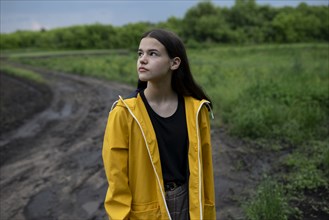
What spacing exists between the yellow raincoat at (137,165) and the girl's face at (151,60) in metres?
0.12

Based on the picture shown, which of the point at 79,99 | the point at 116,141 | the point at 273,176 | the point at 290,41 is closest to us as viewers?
the point at 116,141

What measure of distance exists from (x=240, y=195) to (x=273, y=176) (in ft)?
2.26

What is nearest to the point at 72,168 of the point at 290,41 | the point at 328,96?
the point at 328,96

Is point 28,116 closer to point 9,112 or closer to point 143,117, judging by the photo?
point 9,112

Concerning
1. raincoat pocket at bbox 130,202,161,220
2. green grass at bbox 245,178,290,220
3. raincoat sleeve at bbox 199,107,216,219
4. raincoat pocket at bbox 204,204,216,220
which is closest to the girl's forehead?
raincoat sleeve at bbox 199,107,216,219

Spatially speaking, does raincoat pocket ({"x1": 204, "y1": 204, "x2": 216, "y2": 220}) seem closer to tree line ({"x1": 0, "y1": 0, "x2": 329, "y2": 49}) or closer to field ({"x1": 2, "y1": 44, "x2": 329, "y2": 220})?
field ({"x1": 2, "y1": 44, "x2": 329, "y2": 220})

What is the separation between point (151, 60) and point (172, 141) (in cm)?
41

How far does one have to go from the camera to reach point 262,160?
17.2ft

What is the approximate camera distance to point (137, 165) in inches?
69.6

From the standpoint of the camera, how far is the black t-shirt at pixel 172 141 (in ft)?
6.02

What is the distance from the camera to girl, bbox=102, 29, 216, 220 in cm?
172

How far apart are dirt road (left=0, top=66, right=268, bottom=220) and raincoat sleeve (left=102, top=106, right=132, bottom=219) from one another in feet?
7.18

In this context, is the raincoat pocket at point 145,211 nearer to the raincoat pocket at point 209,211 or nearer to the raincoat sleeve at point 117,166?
the raincoat sleeve at point 117,166

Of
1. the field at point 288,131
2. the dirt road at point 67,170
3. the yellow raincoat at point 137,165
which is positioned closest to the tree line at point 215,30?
the field at point 288,131
